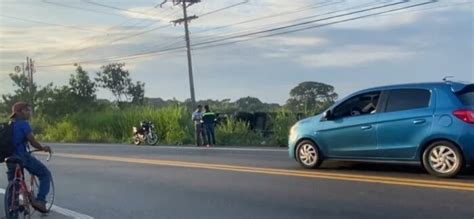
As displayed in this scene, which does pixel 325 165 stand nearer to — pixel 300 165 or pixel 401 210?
pixel 300 165

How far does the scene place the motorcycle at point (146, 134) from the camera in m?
30.0

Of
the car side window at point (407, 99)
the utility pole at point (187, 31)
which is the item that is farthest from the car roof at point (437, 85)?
the utility pole at point (187, 31)

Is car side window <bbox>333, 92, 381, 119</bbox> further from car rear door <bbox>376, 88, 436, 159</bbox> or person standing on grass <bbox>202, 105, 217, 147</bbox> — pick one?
person standing on grass <bbox>202, 105, 217, 147</bbox>

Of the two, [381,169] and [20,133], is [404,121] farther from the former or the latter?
[20,133]

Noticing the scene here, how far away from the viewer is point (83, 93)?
52.2m

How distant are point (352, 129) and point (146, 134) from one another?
20.2 metres

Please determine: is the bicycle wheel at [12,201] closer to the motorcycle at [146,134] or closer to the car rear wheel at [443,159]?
the car rear wheel at [443,159]

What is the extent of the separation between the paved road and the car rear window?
1191 millimetres

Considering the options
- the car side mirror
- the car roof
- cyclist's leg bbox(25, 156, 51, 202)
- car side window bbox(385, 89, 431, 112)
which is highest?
the car roof

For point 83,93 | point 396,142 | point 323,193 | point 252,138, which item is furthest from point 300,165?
point 83,93

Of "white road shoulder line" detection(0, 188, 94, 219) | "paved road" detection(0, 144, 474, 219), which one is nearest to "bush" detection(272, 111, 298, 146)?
"paved road" detection(0, 144, 474, 219)

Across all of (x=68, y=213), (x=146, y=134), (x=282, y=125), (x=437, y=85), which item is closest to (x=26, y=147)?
(x=68, y=213)

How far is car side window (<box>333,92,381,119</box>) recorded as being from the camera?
1138 cm

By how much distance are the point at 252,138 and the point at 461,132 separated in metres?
16.2
